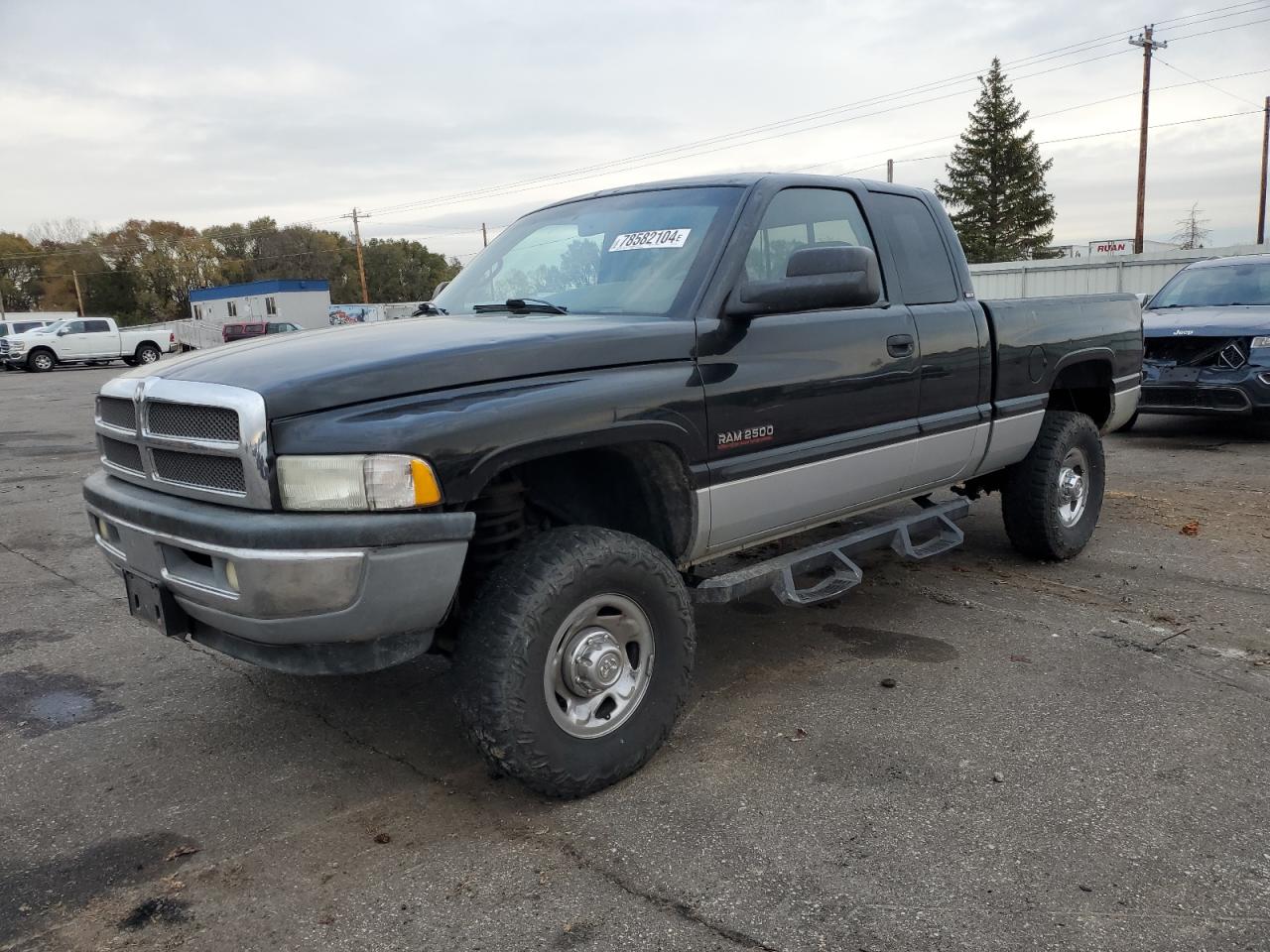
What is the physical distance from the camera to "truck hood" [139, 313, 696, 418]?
2.71 metres

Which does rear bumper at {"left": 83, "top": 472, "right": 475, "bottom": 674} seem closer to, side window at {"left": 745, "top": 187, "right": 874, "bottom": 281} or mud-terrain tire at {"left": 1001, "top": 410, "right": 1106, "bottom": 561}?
side window at {"left": 745, "top": 187, "right": 874, "bottom": 281}

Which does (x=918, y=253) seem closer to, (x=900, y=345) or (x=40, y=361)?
(x=900, y=345)

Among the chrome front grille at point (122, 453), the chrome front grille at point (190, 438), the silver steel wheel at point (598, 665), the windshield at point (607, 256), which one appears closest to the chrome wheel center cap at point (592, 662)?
the silver steel wheel at point (598, 665)

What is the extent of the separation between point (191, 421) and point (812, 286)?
1.98 metres

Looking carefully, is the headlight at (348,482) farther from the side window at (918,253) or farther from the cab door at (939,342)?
the side window at (918,253)

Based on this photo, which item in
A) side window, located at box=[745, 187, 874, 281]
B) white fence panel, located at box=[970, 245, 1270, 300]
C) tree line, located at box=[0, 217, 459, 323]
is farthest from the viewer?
tree line, located at box=[0, 217, 459, 323]

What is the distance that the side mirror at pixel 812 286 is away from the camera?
3373 mm

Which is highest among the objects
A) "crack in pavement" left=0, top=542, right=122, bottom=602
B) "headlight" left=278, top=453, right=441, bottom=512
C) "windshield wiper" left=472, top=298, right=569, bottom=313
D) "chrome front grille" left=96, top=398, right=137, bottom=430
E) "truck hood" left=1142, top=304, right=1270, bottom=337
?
"windshield wiper" left=472, top=298, right=569, bottom=313

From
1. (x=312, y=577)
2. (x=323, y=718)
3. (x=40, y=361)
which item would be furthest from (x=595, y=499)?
(x=40, y=361)

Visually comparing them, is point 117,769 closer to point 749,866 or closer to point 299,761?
point 299,761

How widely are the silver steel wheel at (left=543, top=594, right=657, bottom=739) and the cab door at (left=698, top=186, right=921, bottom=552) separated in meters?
0.52

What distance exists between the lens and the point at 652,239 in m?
3.80

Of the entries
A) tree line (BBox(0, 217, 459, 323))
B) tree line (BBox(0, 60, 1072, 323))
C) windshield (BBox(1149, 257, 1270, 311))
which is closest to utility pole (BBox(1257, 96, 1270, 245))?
tree line (BBox(0, 60, 1072, 323))

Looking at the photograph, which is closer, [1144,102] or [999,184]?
[1144,102]
